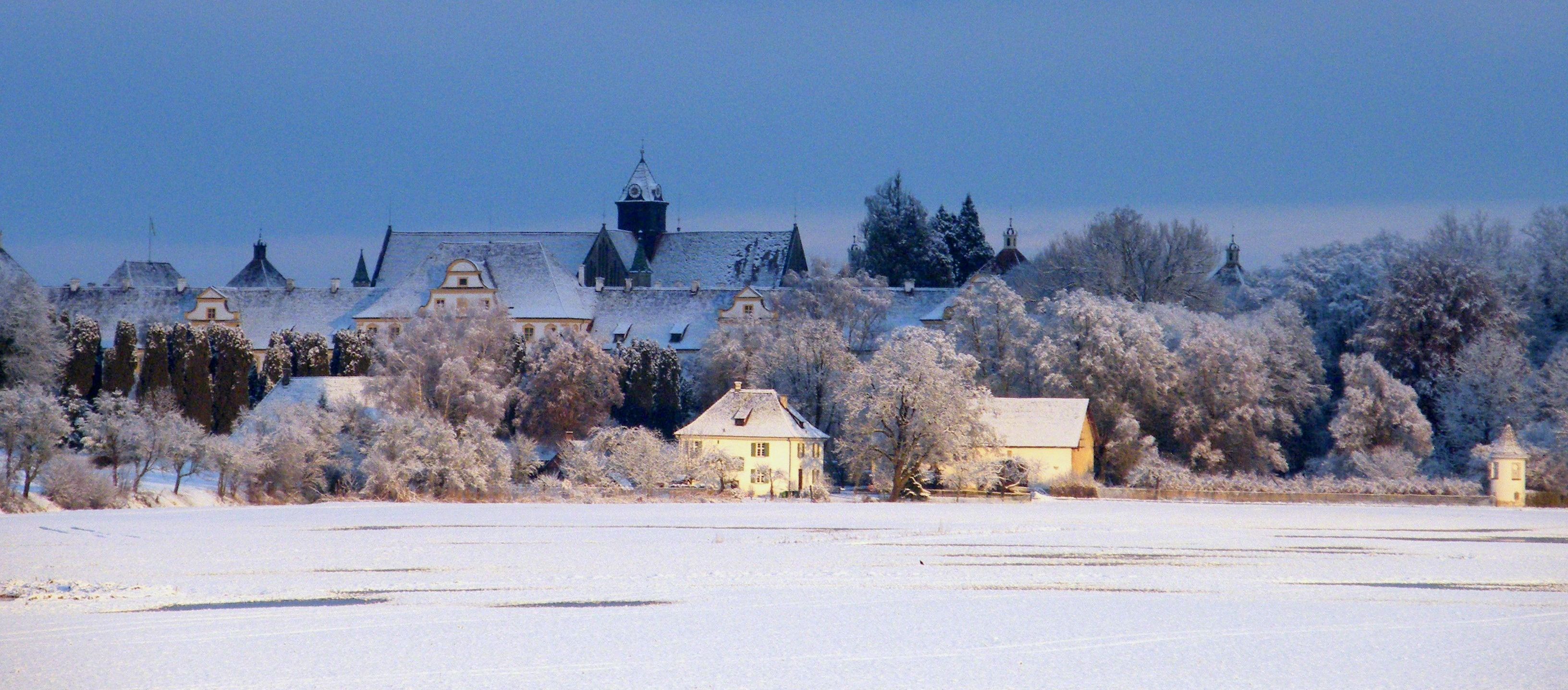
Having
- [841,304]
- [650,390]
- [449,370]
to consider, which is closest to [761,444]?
[650,390]

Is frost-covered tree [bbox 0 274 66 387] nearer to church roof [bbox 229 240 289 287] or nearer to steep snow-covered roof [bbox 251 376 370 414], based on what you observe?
steep snow-covered roof [bbox 251 376 370 414]

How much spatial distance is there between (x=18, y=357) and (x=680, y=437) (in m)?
21.4

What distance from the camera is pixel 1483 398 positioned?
56469 mm

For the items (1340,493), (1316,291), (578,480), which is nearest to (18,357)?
(578,480)

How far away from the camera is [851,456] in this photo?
2136 inches

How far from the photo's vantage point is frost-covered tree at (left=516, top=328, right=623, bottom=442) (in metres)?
60.1

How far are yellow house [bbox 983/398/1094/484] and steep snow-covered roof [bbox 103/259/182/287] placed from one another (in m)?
52.9

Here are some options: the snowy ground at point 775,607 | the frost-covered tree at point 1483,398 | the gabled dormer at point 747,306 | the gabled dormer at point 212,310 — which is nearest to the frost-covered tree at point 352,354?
the gabled dormer at point 212,310

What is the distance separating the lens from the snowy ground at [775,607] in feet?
55.6

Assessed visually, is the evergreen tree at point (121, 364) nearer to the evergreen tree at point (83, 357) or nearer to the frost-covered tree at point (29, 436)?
the evergreen tree at point (83, 357)

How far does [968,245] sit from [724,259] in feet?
45.0

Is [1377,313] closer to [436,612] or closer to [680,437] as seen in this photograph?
[680,437]

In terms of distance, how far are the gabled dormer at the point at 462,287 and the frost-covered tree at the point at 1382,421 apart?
4171 centimetres

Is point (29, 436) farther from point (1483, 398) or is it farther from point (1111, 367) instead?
point (1483, 398)
